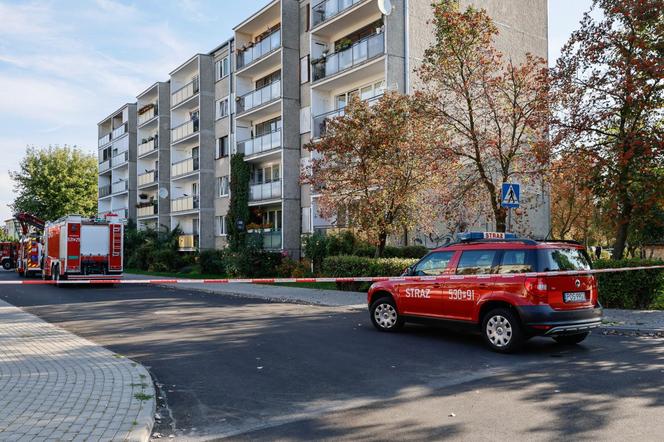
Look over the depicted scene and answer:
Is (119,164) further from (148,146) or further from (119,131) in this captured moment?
(148,146)

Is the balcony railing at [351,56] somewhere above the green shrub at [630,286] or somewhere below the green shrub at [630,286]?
above

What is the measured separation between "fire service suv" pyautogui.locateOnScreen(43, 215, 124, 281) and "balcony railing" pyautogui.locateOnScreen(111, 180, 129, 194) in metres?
29.1

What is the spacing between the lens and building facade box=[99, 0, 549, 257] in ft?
82.6

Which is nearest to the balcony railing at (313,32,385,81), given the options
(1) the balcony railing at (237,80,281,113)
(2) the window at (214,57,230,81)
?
(1) the balcony railing at (237,80,281,113)

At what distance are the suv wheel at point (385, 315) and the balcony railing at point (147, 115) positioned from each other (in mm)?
42022

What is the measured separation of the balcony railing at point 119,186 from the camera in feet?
175

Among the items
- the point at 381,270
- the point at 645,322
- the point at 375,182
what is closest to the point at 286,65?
the point at 375,182

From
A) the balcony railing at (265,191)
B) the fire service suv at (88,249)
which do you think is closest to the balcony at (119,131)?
the balcony railing at (265,191)

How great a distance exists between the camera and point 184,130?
41438mm

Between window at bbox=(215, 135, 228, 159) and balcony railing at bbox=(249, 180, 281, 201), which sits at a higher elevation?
window at bbox=(215, 135, 228, 159)

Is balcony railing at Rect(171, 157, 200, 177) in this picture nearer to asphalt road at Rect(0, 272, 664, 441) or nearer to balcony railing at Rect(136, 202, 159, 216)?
balcony railing at Rect(136, 202, 159, 216)

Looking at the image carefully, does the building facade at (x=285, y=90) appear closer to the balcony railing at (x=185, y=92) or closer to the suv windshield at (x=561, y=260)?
the balcony railing at (x=185, y=92)

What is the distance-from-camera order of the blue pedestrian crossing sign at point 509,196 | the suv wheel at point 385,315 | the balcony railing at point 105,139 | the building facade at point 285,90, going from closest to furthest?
the suv wheel at point 385,315
the blue pedestrian crossing sign at point 509,196
the building facade at point 285,90
the balcony railing at point 105,139

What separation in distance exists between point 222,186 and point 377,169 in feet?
68.3
